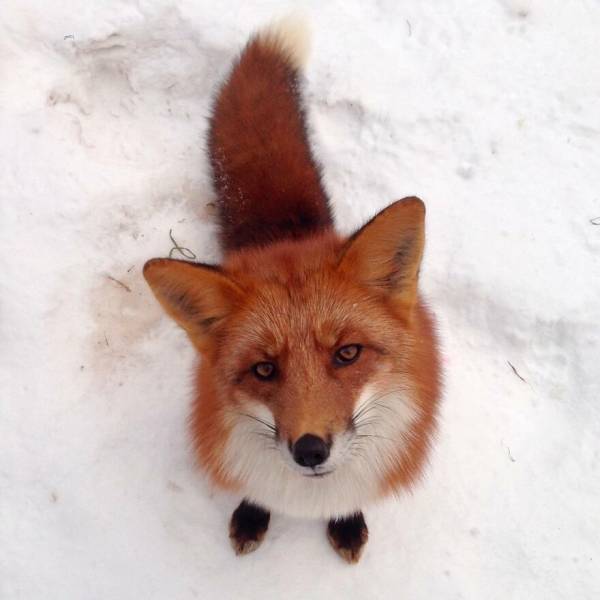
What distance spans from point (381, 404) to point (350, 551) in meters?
0.97

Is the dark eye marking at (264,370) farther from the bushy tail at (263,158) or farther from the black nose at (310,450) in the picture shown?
the bushy tail at (263,158)

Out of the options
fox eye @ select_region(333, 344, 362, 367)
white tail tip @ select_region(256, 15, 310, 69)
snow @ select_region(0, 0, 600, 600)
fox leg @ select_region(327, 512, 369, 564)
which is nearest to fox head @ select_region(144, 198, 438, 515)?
fox eye @ select_region(333, 344, 362, 367)

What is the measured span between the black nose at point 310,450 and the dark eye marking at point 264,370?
263 millimetres

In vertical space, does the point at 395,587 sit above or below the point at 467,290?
below

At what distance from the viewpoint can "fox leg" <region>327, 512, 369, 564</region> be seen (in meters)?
2.55

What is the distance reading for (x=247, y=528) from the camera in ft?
8.41

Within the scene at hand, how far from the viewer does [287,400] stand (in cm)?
174

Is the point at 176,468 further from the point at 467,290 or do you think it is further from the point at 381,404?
the point at 467,290

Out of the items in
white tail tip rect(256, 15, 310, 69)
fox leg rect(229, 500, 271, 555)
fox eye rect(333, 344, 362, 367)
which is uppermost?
white tail tip rect(256, 15, 310, 69)

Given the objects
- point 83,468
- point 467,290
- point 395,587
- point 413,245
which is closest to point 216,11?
point 467,290

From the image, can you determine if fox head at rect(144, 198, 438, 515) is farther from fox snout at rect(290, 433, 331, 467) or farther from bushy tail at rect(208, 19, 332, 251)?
bushy tail at rect(208, 19, 332, 251)

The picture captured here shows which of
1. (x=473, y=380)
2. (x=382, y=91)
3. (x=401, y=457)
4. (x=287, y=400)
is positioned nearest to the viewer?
(x=287, y=400)

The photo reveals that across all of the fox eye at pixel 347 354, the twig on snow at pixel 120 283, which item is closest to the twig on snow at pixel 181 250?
the twig on snow at pixel 120 283

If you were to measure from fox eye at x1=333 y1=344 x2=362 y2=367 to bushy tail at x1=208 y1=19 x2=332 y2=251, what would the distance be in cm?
85
